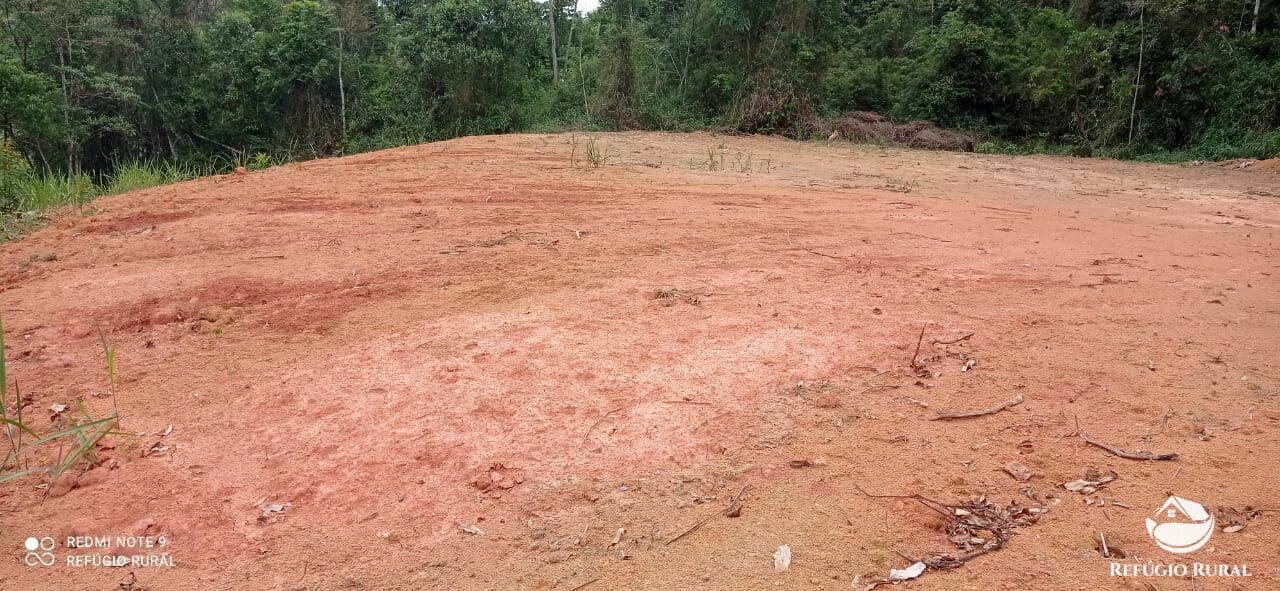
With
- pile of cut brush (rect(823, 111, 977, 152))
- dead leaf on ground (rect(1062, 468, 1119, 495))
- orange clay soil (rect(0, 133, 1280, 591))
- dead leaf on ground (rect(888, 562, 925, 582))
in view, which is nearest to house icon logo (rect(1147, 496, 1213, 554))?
orange clay soil (rect(0, 133, 1280, 591))

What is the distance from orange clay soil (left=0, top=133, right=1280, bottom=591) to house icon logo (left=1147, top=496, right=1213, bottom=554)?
0.04 meters

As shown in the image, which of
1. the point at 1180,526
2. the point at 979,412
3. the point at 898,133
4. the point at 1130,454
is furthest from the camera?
the point at 898,133

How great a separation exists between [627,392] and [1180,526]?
175 cm

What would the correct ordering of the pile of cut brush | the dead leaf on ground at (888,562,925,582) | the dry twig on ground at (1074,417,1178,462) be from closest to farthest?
the dead leaf on ground at (888,562,925,582)
the dry twig on ground at (1074,417,1178,462)
the pile of cut brush

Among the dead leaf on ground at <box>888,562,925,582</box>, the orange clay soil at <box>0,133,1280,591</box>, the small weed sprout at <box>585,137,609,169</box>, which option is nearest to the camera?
the dead leaf on ground at <box>888,562,925,582</box>

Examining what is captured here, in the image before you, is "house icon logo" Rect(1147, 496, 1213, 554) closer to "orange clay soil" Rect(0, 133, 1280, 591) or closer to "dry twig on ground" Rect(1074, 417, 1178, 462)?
"orange clay soil" Rect(0, 133, 1280, 591)

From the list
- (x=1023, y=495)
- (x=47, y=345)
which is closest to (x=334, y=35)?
(x=47, y=345)

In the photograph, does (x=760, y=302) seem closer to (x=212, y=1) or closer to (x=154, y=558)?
(x=154, y=558)

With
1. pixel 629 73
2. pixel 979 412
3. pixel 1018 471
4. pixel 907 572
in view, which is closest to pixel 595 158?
pixel 979 412

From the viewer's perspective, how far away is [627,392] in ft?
9.71

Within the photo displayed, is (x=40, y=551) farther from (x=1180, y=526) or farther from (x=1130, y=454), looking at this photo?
(x=1130, y=454)

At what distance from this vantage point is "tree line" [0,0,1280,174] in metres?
13.9

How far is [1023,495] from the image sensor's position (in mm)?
2285

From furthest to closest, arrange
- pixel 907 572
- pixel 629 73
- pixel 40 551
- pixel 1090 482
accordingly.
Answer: pixel 629 73 → pixel 1090 482 → pixel 40 551 → pixel 907 572
